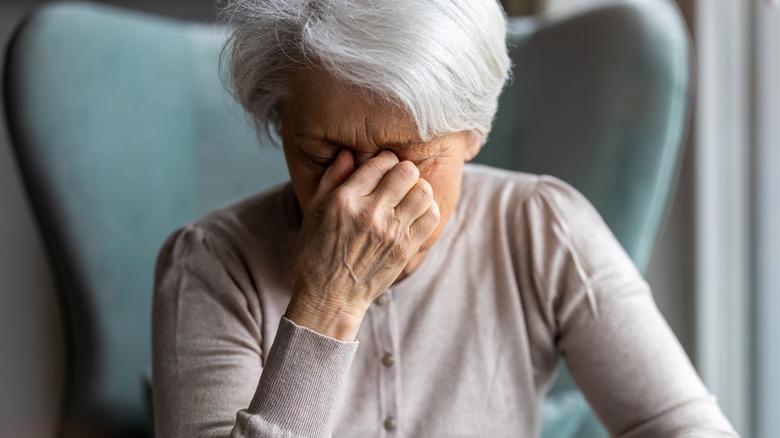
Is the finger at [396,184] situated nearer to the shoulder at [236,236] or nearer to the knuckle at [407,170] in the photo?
the knuckle at [407,170]

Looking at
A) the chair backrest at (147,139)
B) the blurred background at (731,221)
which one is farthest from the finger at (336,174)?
the blurred background at (731,221)

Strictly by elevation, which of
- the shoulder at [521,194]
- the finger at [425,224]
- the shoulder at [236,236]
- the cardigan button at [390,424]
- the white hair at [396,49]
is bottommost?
the cardigan button at [390,424]

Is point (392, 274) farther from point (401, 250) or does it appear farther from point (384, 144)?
point (384, 144)

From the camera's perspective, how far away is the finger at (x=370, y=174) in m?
0.98

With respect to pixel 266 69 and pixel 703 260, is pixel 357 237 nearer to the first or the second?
pixel 266 69

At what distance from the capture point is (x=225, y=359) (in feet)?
3.54

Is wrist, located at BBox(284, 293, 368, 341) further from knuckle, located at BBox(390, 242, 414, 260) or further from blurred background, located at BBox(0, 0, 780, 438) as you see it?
blurred background, located at BBox(0, 0, 780, 438)

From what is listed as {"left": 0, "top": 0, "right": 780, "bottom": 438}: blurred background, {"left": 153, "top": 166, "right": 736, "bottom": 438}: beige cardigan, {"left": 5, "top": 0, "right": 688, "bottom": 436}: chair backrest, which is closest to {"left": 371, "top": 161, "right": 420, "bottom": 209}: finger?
{"left": 153, "top": 166, "right": 736, "bottom": 438}: beige cardigan

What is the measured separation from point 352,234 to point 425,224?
9 centimetres

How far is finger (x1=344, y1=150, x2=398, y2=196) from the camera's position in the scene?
98cm

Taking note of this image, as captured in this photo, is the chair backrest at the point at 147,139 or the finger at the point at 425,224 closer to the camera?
the finger at the point at 425,224

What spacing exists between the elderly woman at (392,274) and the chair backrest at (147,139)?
0.35 m

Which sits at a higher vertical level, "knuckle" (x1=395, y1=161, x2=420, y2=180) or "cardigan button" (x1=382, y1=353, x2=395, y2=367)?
"knuckle" (x1=395, y1=161, x2=420, y2=180)

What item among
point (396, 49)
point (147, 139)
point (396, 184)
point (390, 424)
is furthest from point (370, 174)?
point (147, 139)
